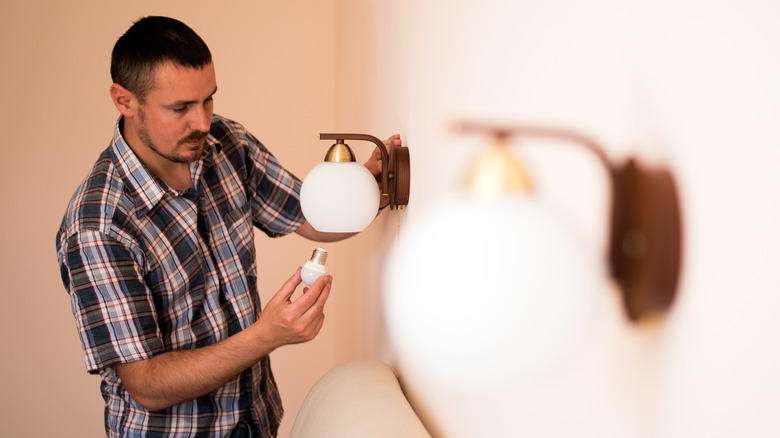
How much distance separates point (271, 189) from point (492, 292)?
997 mm

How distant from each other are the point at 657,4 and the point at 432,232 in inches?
20.9

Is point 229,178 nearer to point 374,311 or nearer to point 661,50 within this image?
point 374,311

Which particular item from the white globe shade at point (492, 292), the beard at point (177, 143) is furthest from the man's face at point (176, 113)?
the white globe shade at point (492, 292)

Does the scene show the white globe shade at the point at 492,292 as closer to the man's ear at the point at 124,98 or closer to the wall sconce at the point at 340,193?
the wall sconce at the point at 340,193

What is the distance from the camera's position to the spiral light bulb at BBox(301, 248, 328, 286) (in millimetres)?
977

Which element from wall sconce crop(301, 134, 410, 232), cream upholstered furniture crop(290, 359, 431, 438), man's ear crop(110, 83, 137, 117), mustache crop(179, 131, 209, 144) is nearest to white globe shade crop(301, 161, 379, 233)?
wall sconce crop(301, 134, 410, 232)

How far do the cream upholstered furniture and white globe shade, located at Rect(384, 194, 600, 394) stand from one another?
0.07 meters

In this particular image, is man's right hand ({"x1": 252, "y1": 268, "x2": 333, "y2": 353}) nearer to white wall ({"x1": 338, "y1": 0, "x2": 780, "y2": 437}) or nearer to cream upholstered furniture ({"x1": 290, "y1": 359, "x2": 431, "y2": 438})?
cream upholstered furniture ({"x1": 290, "y1": 359, "x2": 431, "y2": 438})

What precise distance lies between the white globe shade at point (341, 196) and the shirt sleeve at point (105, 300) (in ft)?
1.45

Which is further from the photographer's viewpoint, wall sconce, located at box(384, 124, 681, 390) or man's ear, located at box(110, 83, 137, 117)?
man's ear, located at box(110, 83, 137, 117)

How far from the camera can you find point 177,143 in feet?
4.10

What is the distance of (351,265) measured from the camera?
6.40 feet

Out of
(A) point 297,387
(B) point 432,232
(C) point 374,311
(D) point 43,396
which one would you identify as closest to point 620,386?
(B) point 432,232

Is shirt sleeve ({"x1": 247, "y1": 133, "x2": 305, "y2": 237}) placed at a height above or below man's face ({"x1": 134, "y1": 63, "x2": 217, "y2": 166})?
below
